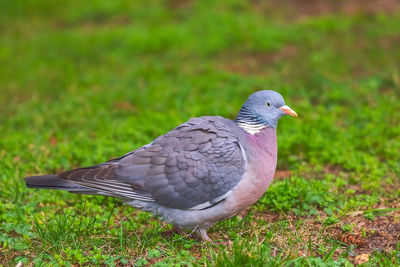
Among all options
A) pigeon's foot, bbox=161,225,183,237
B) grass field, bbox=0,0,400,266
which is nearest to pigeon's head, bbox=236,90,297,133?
grass field, bbox=0,0,400,266

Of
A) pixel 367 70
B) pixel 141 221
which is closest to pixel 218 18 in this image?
pixel 367 70

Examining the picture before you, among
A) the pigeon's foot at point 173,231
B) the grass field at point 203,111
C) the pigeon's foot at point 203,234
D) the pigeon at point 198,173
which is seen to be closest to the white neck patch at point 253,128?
the pigeon at point 198,173

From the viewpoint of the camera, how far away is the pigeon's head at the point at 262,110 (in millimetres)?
3857

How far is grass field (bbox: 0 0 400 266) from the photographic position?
3691 millimetres

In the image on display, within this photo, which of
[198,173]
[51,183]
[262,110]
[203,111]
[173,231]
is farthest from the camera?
[203,111]

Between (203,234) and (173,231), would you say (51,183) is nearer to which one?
(173,231)

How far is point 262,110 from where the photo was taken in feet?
12.7

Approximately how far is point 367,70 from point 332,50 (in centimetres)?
73

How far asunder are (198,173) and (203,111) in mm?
2730

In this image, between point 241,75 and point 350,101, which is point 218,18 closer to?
point 241,75

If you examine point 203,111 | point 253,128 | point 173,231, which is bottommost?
point 173,231

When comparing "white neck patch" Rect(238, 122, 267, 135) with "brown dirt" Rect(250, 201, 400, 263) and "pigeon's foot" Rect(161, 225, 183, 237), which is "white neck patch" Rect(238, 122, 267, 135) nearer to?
"brown dirt" Rect(250, 201, 400, 263)

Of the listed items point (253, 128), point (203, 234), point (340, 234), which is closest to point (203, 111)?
point (253, 128)

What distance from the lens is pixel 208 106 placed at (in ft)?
21.1
